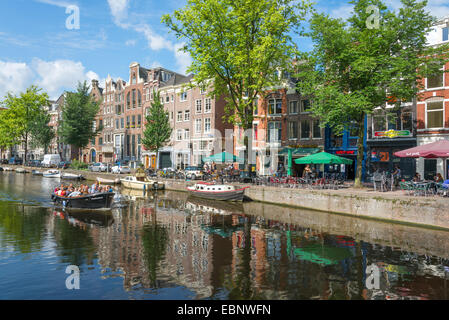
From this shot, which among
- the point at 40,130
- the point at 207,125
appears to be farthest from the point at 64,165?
the point at 207,125

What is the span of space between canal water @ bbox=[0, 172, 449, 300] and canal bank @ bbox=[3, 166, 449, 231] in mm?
805

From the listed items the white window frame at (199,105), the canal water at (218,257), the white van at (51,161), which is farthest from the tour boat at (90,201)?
the white van at (51,161)

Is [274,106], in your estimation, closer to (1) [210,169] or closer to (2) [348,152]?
(2) [348,152]

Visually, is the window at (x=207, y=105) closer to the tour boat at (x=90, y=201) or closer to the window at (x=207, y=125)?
the window at (x=207, y=125)

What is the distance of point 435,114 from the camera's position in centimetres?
2783

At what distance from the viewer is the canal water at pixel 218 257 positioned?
31.1 feet

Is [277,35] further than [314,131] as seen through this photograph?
No

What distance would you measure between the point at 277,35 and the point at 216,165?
21.6 m

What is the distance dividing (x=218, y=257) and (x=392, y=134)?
2452cm

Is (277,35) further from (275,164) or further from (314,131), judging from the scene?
(275,164)

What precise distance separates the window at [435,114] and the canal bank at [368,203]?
9.75 meters

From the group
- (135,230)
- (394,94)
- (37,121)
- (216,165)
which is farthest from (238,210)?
(37,121)

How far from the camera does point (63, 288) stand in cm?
951
